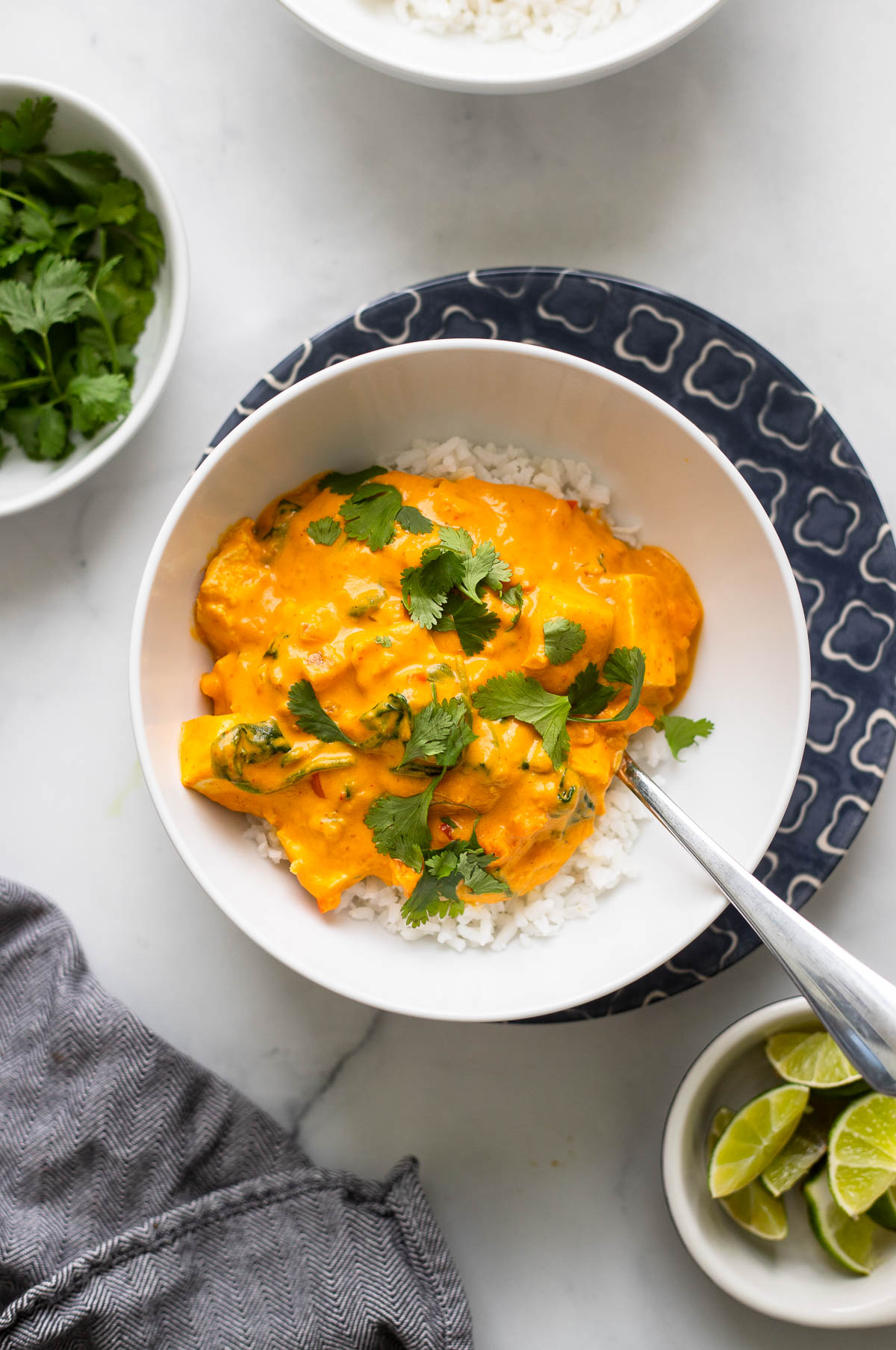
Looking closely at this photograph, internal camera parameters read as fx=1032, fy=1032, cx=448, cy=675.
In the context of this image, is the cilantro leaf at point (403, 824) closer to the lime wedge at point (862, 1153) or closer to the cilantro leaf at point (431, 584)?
the cilantro leaf at point (431, 584)

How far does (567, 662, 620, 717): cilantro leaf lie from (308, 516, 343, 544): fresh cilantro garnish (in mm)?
598

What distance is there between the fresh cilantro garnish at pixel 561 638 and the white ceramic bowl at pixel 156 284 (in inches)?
45.8

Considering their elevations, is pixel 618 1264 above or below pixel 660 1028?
below

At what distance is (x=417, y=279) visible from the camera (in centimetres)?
269

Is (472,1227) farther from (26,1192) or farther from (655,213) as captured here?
(655,213)

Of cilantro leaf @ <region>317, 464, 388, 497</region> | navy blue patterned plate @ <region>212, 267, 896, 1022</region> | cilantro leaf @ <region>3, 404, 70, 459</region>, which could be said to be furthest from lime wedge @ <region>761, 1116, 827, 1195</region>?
cilantro leaf @ <region>3, 404, 70, 459</region>

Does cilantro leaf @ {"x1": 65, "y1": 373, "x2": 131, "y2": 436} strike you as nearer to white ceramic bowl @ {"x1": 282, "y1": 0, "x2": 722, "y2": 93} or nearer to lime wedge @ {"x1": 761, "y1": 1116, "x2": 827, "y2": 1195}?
white ceramic bowl @ {"x1": 282, "y1": 0, "x2": 722, "y2": 93}

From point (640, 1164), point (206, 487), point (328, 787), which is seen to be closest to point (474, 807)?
point (328, 787)

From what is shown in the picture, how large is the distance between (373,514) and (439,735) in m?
0.52

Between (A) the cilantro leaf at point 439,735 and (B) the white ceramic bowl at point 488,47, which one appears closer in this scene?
(A) the cilantro leaf at point 439,735

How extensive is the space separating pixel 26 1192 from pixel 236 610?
→ 1557 millimetres

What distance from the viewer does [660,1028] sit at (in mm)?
2725

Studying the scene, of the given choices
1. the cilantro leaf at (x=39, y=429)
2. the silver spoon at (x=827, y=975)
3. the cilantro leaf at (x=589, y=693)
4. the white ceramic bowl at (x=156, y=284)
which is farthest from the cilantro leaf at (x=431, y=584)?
the cilantro leaf at (x=39, y=429)

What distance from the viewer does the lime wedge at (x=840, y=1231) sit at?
8.07ft
